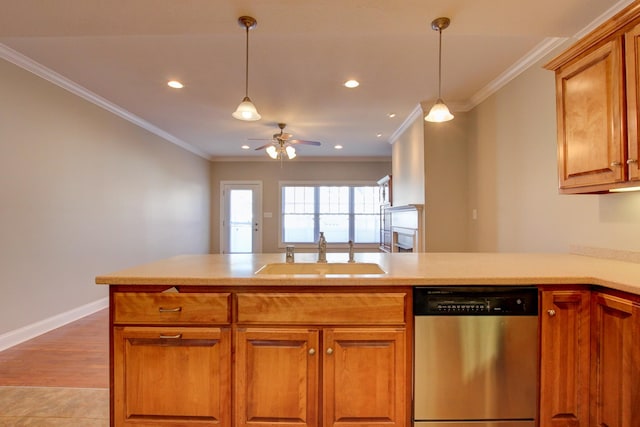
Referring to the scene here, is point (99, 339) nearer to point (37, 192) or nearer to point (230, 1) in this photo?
point (37, 192)

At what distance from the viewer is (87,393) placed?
84.6 inches

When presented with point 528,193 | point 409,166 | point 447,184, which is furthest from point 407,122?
point 528,193

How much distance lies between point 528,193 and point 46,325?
4.83 m

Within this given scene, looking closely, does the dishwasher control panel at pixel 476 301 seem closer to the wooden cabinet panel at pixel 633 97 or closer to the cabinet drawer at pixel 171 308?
the wooden cabinet panel at pixel 633 97

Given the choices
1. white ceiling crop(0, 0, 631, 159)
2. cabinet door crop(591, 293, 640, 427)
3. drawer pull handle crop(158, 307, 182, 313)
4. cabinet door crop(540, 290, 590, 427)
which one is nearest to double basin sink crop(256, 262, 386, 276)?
drawer pull handle crop(158, 307, 182, 313)

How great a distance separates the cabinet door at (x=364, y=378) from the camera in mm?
1477

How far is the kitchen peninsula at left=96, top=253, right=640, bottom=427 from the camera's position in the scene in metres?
1.47

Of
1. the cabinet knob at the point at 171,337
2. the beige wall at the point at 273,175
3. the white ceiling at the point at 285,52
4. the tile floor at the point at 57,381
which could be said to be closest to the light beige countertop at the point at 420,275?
the cabinet knob at the point at 171,337

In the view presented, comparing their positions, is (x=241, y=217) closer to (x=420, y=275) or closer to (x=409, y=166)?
(x=409, y=166)

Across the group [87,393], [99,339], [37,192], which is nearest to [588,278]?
[87,393]

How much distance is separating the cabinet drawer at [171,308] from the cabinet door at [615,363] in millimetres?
1697

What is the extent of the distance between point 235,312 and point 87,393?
1.56 meters

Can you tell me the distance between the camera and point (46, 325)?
3174 mm

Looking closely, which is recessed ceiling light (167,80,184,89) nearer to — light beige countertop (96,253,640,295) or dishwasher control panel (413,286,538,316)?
light beige countertop (96,253,640,295)
